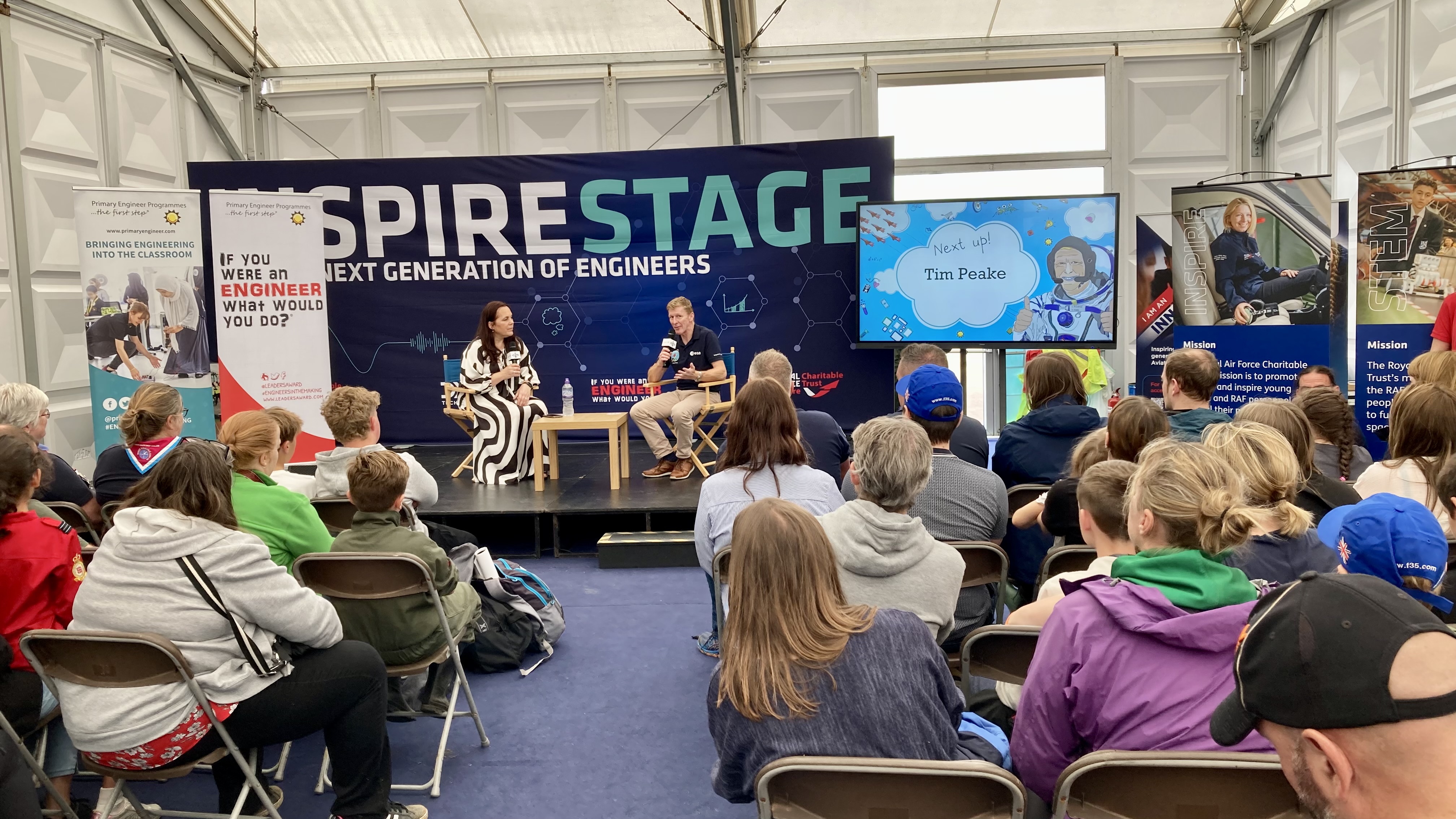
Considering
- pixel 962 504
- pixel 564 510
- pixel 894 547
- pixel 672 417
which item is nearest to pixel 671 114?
pixel 672 417

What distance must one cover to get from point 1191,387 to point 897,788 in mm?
2788

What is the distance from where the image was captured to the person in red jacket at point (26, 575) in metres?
2.32

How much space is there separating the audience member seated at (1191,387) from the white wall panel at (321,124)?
7986 mm

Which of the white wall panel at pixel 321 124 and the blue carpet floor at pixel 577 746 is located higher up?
the white wall panel at pixel 321 124

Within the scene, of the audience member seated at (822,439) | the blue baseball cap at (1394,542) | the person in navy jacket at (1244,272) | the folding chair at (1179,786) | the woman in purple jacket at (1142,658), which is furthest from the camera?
the person in navy jacket at (1244,272)

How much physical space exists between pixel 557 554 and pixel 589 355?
299cm

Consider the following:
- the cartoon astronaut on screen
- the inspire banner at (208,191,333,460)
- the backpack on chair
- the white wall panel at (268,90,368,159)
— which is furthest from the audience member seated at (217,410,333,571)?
the white wall panel at (268,90,368,159)

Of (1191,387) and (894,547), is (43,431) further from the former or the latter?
(1191,387)

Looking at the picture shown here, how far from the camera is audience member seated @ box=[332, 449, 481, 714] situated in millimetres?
2746

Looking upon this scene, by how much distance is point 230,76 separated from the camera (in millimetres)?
8969

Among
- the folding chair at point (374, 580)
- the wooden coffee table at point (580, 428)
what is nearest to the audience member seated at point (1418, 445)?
the folding chair at point (374, 580)

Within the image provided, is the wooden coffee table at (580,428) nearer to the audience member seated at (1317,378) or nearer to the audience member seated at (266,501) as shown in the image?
the audience member seated at (266,501)

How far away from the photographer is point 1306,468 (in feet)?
9.32

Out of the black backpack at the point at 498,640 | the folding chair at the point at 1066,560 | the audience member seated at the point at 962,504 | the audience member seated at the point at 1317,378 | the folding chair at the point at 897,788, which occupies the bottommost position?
the black backpack at the point at 498,640
